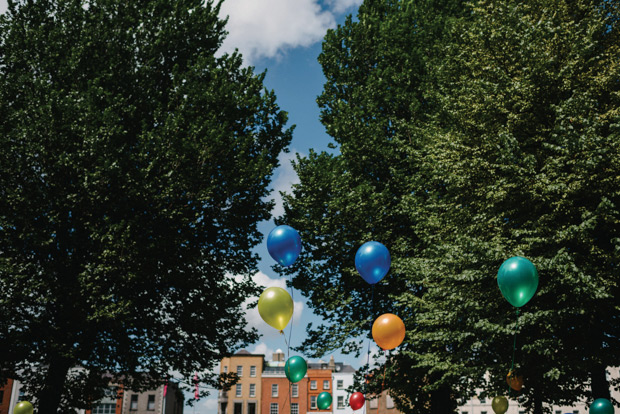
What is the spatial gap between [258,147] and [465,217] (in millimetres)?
8929

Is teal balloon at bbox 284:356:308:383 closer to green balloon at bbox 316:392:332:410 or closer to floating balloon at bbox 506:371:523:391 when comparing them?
green balloon at bbox 316:392:332:410

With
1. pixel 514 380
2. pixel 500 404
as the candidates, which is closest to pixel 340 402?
pixel 500 404

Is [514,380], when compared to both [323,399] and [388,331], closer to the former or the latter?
[388,331]

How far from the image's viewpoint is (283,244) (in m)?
11.2

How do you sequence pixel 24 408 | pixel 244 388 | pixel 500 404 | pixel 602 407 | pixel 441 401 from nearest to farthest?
pixel 602 407, pixel 500 404, pixel 24 408, pixel 441 401, pixel 244 388

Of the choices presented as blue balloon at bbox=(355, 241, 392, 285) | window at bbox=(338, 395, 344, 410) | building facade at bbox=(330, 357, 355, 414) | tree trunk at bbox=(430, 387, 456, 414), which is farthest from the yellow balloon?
window at bbox=(338, 395, 344, 410)

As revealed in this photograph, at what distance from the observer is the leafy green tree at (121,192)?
13.7m

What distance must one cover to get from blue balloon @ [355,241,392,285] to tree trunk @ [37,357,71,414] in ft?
34.4

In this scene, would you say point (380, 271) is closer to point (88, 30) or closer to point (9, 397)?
point (88, 30)

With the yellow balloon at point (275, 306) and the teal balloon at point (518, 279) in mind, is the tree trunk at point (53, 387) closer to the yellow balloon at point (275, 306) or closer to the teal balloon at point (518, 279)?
the yellow balloon at point (275, 306)

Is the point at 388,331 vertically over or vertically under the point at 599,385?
over

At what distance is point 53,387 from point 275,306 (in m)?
9.21

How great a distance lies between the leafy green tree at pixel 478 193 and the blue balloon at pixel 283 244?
16.4ft

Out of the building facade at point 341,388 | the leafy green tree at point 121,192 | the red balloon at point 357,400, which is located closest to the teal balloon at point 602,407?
the red balloon at point 357,400
